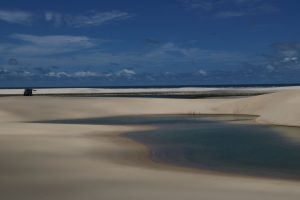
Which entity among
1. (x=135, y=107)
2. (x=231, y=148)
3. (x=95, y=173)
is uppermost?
(x=135, y=107)

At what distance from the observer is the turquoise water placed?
15820 millimetres

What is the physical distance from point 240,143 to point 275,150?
2.64 metres

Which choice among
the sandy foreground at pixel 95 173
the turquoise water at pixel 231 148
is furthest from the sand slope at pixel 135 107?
the sandy foreground at pixel 95 173

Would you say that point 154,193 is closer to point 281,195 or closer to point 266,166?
point 281,195

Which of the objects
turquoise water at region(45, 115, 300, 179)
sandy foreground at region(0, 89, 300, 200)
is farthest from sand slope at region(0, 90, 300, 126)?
sandy foreground at region(0, 89, 300, 200)

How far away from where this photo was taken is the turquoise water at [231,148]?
1582cm

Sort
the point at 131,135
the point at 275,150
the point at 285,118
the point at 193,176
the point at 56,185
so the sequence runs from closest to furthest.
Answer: the point at 56,185
the point at 193,176
the point at 275,150
the point at 131,135
the point at 285,118

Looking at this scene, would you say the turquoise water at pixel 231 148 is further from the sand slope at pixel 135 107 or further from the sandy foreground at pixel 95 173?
the sand slope at pixel 135 107

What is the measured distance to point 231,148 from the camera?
797 inches

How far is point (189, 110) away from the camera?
153ft

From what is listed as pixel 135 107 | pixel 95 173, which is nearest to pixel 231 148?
A: pixel 95 173

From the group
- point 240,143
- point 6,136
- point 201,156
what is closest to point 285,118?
point 240,143

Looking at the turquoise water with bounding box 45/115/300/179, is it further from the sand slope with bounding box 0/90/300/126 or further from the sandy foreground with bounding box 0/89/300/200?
the sand slope with bounding box 0/90/300/126

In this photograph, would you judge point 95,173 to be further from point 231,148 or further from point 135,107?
point 135,107
